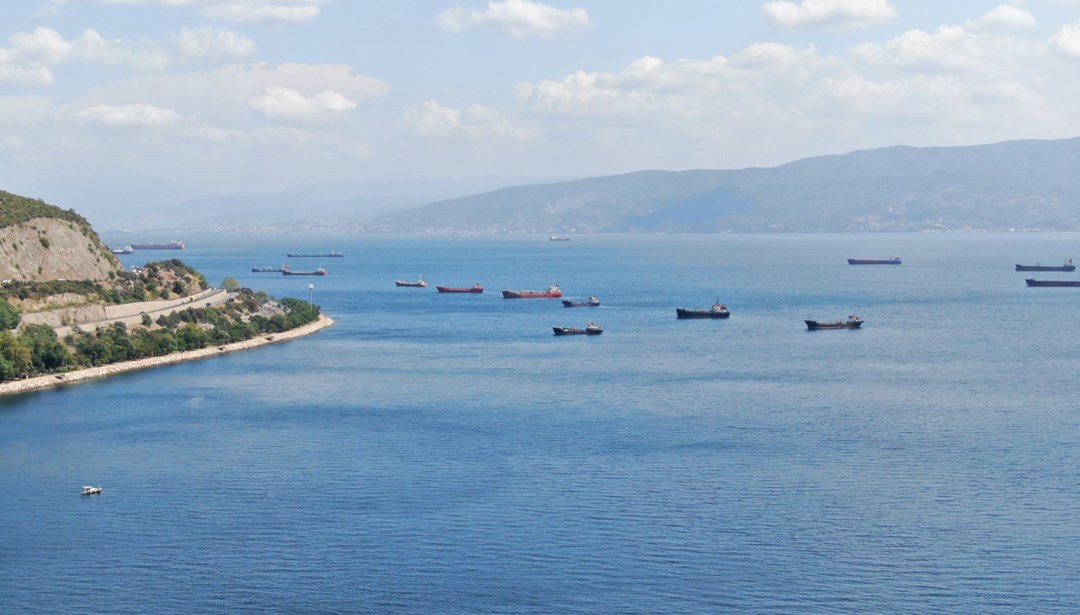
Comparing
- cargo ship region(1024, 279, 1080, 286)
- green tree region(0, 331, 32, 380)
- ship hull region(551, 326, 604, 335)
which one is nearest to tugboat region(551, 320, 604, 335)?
ship hull region(551, 326, 604, 335)

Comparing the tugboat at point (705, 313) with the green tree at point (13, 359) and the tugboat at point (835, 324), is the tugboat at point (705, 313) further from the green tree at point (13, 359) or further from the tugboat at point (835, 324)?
the green tree at point (13, 359)

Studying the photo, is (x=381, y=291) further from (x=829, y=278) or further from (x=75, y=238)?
(x=829, y=278)

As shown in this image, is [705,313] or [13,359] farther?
[705,313]

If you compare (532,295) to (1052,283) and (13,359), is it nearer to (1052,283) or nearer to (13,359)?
(1052,283)

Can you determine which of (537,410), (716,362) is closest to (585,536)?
(537,410)

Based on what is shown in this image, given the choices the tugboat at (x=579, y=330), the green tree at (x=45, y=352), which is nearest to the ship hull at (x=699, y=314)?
the tugboat at (x=579, y=330)

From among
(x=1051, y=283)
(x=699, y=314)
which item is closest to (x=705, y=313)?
(x=699, y=314)

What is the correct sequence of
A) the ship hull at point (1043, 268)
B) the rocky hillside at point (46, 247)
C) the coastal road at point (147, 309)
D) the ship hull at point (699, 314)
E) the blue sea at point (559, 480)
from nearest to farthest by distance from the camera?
the blue sea at point (559, 480) → the coastal road at point (147, 309) → the rocky hillside at point (46, 247) → the ship hull at point (699, 314) → the ship hull at point (1043, 268)
